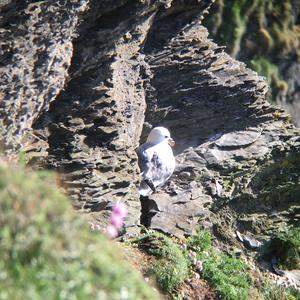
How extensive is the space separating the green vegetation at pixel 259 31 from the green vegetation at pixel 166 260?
7003 millimetres

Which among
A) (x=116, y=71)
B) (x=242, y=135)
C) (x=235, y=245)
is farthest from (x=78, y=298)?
(x=242, y=135)

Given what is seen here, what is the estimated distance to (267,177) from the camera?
1082 cm

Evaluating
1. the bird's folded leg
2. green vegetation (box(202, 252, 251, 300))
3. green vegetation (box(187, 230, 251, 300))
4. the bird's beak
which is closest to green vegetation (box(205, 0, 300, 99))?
the bird's beak

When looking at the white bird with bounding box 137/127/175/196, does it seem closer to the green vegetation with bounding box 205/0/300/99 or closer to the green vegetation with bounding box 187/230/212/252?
the green vegetation with bounding box 187/230/212/252

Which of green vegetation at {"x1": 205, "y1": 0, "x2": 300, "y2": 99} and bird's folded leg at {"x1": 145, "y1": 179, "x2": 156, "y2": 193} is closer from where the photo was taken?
bird's folded leg at {"x1": 145, "y1": 179, "x2": 156, "y2": 193}

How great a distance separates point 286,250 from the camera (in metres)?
10.2

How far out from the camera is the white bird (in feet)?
32.1

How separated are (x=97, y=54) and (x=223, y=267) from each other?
2.86 meters

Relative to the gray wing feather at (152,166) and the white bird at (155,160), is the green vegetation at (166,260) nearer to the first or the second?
the white bird at (155,160)

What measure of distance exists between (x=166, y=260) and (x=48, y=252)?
181 inches

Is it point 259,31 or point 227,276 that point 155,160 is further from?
point 259,31

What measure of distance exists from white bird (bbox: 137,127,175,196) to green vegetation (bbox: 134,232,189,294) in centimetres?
101

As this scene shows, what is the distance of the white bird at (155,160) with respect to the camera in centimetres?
979

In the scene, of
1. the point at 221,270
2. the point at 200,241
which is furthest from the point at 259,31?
the point at 221,270
